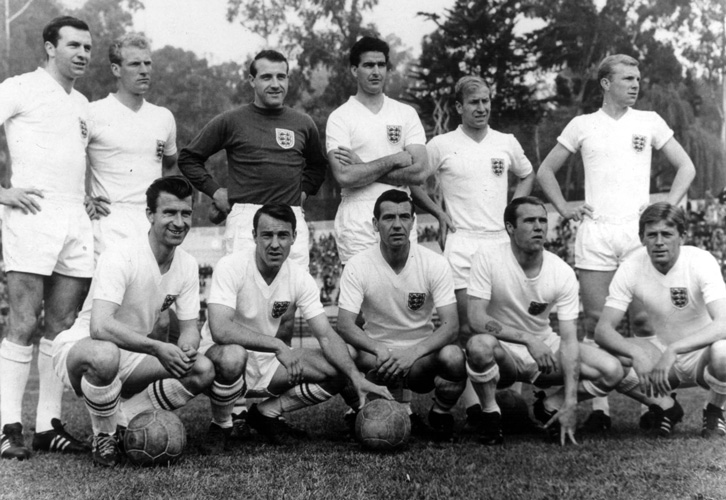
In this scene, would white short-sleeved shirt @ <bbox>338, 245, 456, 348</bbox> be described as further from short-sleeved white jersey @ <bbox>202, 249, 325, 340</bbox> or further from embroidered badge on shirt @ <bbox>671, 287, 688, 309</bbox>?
embroidered badge on shirt @ <bbox>671, 287, 688, 309</bbox>

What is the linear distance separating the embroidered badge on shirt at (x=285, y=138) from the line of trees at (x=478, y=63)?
405 cm

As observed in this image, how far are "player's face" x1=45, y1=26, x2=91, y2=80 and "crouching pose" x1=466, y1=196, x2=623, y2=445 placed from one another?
2.83 meters

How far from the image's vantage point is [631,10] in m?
9.68

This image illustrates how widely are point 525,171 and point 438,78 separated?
5379 millimetres

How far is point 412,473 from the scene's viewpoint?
3389mm

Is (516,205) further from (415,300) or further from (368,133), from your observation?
(368,133)

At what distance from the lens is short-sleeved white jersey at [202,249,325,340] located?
4277mm

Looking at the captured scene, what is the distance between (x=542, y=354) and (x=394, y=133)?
184 cm

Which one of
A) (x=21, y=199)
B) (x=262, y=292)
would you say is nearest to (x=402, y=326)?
(x=262, y=292)

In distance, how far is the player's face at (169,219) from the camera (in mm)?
3830

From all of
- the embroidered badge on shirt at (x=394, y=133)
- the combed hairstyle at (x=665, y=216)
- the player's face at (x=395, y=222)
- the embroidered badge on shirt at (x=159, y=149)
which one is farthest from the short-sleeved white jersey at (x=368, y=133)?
the combed hairstyle at (x=665, y=216)

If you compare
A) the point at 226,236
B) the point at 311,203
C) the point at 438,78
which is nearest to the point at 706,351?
the point at 226,236

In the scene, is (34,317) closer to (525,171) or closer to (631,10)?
Answer: (525,171)

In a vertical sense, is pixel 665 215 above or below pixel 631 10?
below
